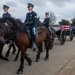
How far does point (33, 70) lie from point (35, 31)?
1.61 meters

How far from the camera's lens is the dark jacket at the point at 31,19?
9.59 meters

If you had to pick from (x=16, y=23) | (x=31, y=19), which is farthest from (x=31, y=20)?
A: (x=16, y=23)

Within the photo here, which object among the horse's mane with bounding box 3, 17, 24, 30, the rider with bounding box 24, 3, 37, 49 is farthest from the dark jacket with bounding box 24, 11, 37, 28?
the horse's mane with bounding box 3, 17, 24, 30

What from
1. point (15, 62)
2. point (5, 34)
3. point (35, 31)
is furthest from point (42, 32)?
point (5, 34)

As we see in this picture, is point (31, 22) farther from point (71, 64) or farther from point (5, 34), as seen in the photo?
point (71, 64)

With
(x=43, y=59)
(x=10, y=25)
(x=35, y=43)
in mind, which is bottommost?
(x=43, y=59)

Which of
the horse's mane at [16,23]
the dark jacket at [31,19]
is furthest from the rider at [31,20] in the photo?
the horse's mane at [16,23]

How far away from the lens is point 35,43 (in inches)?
376

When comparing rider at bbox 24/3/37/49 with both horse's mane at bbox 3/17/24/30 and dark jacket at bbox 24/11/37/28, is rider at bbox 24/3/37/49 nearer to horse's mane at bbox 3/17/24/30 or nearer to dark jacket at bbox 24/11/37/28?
dark jacket at bbox 24/11/37/28

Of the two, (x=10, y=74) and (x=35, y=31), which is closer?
(x=10, y=74)

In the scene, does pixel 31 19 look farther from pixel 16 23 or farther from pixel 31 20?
pixel 16 23

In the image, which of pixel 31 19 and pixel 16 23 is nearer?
pixel 16 23

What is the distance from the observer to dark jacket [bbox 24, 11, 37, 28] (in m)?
9.59

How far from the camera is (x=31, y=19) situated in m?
9.66
